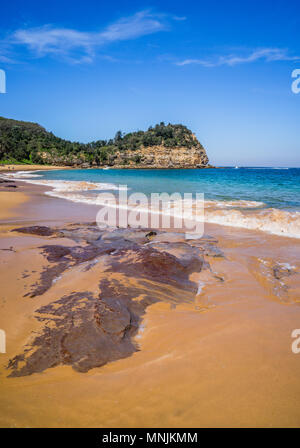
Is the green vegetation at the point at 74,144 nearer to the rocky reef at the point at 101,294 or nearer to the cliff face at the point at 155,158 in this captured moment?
the cliff face at the point at 155,158

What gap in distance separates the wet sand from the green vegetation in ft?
249

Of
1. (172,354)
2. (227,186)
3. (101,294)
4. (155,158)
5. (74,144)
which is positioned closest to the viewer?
(172,354)

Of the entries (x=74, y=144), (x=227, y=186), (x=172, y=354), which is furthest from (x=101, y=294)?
(x=74, y=144)

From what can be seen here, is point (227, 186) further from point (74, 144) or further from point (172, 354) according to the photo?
point (74, 144)

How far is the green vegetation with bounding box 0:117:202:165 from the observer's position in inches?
2924

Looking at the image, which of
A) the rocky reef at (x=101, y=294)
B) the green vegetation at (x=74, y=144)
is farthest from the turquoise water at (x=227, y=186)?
the green vegetation at (x=74, y=144)

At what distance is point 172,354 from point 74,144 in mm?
104935

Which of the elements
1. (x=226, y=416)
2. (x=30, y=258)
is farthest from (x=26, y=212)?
(x=226, y=416)

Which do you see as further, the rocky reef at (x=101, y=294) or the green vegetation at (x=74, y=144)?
the green vegetation at (x=74, y=144)

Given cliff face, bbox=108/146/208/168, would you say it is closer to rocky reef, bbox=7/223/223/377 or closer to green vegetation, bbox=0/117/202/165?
green vegetation, bbox=0/117/202/165

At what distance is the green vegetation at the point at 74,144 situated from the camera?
2924 inches

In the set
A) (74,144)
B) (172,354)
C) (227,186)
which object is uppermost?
(74,144)

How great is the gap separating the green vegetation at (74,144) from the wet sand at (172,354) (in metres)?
76.0

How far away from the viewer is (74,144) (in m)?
96.3
